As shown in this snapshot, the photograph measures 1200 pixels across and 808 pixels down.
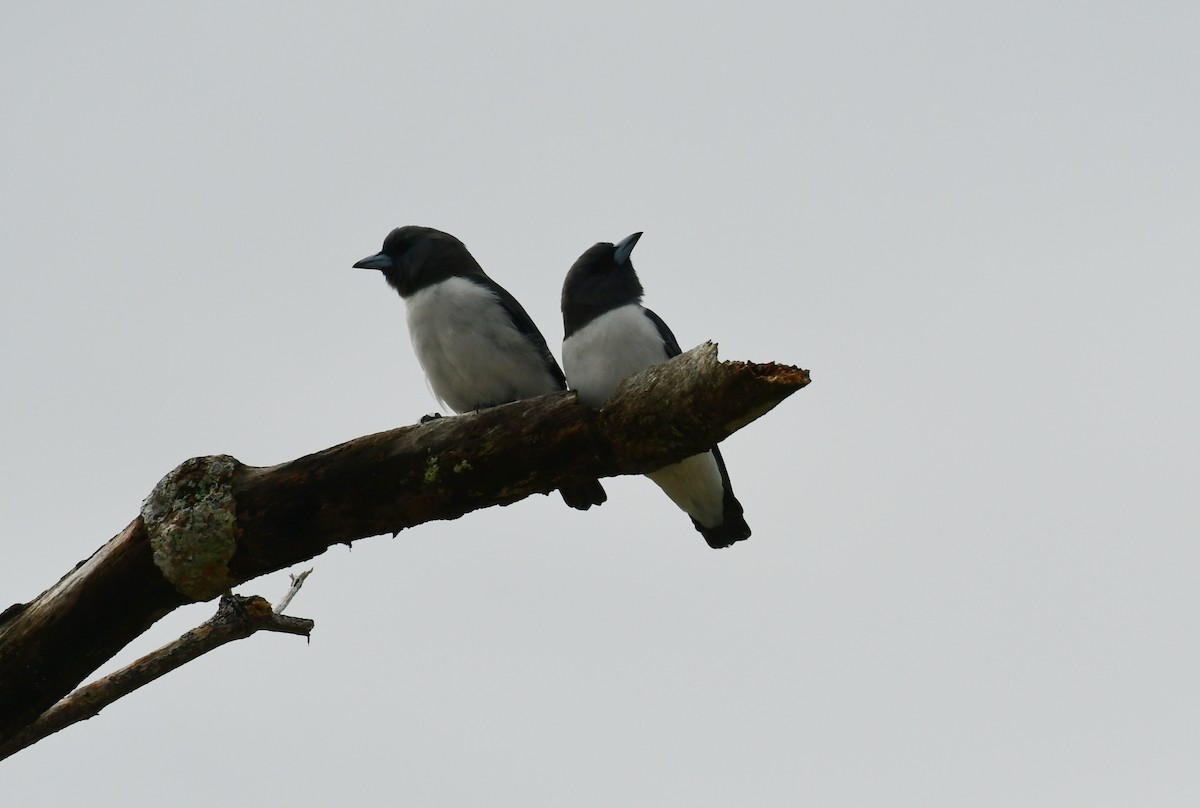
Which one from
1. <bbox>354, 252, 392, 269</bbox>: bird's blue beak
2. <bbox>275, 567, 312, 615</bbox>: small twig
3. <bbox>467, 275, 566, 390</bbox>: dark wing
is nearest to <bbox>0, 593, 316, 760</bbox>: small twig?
<bbox>275, 567, 312, 615</bbox>: small twig

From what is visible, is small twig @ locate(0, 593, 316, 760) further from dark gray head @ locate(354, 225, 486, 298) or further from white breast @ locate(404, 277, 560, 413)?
dark gray head @ locate(354, 225, 486, 298)

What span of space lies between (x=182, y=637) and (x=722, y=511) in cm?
300

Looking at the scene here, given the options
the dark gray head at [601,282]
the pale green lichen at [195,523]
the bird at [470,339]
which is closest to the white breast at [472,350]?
the bird at [470,339]

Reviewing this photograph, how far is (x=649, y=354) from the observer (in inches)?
260

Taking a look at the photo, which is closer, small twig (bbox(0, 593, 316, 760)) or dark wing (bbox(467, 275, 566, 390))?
small twig (bbox(0, 593, 316, 760))

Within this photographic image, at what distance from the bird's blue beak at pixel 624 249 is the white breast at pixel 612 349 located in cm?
46

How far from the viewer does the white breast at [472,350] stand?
7625mm

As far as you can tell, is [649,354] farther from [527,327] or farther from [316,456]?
[316,456]

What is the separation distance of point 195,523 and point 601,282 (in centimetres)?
306

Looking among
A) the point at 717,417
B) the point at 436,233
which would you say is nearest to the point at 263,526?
the point at 717,417

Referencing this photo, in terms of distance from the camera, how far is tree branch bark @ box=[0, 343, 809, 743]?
4941 mm

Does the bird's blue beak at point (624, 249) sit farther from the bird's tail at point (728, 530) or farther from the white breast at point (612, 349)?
the bird's tail at point (728, 530)

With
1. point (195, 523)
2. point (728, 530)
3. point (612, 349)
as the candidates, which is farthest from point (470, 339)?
point (195, 523)

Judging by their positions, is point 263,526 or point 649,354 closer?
point 263,526
